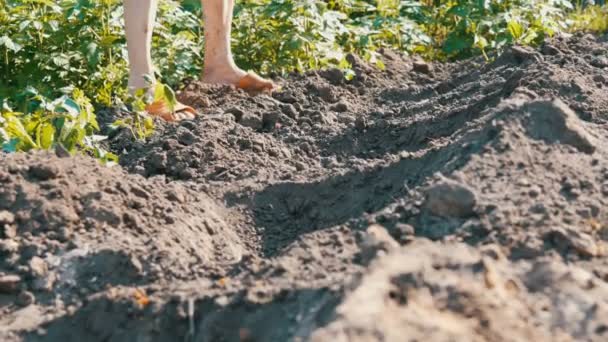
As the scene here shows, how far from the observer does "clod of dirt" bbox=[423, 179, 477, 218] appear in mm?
3078

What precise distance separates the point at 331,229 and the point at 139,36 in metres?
2.06

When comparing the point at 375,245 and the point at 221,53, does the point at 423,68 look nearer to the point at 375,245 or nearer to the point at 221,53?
the point at 221,53

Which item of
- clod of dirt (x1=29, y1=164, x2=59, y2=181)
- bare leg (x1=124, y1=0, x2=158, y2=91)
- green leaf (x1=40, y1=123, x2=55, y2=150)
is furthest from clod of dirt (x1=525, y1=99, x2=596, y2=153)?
bare leg (x1=124, y1=0, x2=158, y2=91)

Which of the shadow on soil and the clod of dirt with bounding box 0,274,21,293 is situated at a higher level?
the shadow on soil

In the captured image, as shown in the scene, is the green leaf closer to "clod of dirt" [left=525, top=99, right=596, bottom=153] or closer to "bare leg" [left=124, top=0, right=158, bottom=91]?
"bare leg" [left=124, top=0, right=158, bottom=91]

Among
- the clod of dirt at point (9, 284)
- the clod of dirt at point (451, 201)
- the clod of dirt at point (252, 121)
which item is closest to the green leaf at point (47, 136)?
the clod of dirt at point (9, 284)

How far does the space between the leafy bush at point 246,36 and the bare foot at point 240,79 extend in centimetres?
19

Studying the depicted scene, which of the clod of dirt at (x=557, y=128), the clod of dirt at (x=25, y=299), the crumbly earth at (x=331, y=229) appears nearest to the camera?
the crumbly earth at (x=331, y=229)

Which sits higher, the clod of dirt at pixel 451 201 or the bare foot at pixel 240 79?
the clod of dirt at pixel 451 201

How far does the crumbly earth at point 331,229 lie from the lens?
257 centimetres

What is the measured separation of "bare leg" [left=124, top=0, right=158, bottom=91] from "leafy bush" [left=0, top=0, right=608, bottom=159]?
232 millimetres

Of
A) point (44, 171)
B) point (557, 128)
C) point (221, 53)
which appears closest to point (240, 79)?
point (221, 53)

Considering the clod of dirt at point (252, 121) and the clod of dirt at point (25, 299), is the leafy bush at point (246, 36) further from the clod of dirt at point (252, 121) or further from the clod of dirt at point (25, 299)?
the clod of dirt at point (25, 299)

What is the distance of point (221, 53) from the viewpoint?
223 inches
